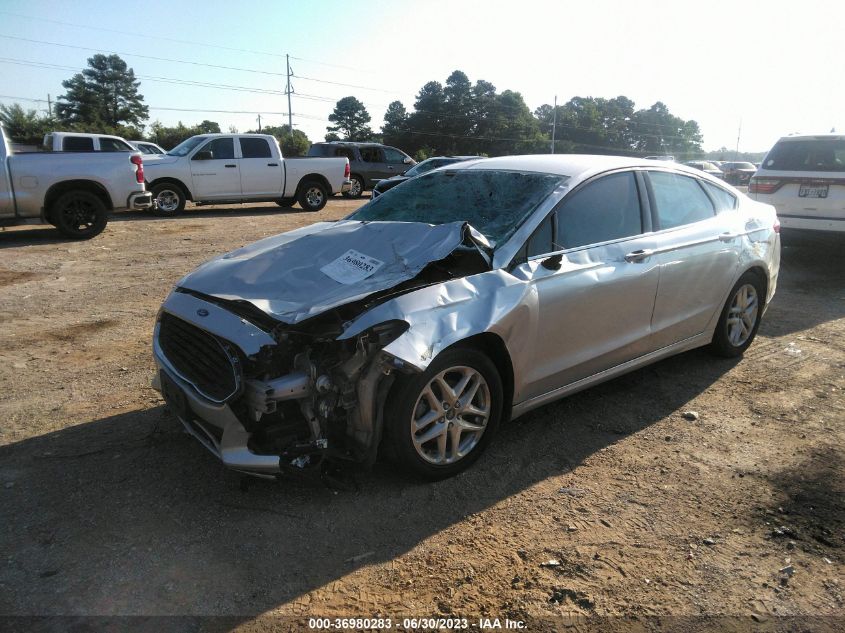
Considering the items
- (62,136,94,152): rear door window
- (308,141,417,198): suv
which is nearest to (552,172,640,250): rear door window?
(62,136,94,152): rear door window

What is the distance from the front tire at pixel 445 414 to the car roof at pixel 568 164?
4.97 feet

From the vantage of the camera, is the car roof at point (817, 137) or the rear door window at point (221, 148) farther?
the rear door window at point (221, 148)

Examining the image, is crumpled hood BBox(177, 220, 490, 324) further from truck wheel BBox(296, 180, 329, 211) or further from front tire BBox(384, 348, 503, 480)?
truck wheel BBox(296, 180, 329, 211)

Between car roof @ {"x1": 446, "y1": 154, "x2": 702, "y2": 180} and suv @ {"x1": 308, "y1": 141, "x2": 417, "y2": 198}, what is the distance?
668 inches

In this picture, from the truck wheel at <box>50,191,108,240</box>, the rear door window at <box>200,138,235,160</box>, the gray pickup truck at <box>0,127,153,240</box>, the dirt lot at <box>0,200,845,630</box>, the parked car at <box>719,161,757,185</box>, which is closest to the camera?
the dirt lot at <box>0,200,845,630</box>

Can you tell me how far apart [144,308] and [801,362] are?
6326 millimetres

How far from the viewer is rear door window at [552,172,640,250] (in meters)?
3.70

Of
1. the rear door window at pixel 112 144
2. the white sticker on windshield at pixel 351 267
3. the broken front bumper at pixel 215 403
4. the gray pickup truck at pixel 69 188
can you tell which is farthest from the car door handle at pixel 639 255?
the rear door window at pixel 112 144

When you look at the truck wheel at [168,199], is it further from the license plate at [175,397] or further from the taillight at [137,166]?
the license plate at [175,397]

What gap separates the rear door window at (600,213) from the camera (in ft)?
12.1

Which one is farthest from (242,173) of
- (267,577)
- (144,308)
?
(267,577)

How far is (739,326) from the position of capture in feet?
16.6

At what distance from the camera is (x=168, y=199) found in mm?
14320

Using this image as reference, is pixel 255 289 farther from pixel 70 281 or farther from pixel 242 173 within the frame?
pixel 242 173
